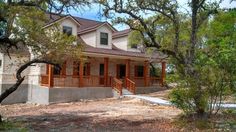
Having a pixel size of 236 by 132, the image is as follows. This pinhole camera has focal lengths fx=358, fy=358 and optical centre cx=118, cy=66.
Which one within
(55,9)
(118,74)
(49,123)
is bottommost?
(49,123)

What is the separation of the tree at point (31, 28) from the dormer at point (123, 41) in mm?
18355

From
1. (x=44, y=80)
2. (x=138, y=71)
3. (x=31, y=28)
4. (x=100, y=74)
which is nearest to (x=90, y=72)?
(x=100, y=74)

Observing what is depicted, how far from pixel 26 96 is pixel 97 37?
8.20 m

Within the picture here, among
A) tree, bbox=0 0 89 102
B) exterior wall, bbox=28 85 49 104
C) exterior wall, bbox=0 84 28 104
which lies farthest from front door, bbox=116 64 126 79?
tree, bbox=0 0 89 102

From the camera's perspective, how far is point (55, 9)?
15.8 m

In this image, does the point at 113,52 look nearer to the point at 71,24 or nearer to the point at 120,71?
the point at 71,24

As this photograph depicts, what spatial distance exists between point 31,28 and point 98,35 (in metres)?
17.2

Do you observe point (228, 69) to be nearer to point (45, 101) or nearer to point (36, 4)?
point (36, 4)

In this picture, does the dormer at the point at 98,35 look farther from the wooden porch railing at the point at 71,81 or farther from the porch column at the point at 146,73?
the porch column at the point at 146,73

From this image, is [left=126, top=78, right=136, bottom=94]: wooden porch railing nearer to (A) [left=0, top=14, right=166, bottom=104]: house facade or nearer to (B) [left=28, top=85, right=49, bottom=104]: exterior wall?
(A) [left=0, top=14, right=166, bottom=104]: house facade

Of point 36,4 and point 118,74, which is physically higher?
point 36,4

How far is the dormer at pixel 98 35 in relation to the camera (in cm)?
3262

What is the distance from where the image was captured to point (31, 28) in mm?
15562

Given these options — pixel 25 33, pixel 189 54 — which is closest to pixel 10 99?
pixel 25 33
